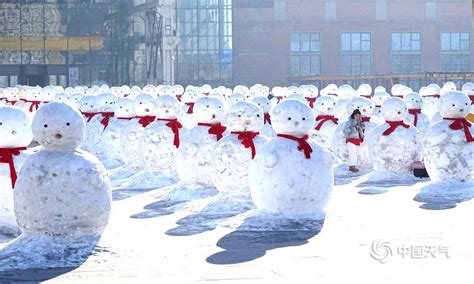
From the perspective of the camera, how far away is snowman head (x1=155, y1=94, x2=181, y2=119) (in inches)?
582

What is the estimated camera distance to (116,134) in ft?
55.8

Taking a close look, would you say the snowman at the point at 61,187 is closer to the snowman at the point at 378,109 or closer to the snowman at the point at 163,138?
the snowman at the point at 163,138

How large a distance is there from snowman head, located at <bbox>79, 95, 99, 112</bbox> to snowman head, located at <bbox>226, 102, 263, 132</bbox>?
21.5 feet

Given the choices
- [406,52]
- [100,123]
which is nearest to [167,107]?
[100,123]

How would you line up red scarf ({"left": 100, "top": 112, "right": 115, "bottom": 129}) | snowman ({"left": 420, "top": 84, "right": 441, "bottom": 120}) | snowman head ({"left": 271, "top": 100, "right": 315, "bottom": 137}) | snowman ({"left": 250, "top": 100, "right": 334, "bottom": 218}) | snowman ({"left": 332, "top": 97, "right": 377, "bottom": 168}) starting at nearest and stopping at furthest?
snowman ({"left": 250, "top": 100, "right": 334, "bottom": 218}), snowman head ({"left": 271, "top": 100, "right": 315, "bottom": 137}), snowman ({"left": 332, "top": 97, "right": 377, "bottom": 168}), red scarf ({"left": 100, "top": 112, "right": 115, "bottom": 129}), snowman ({"left": 420, "top": 84, "right": 441, "bottom": 120})

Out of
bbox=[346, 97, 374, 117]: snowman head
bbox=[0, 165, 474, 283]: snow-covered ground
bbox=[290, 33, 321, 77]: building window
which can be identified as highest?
bbox=[290, 33, 321, 77]: building window

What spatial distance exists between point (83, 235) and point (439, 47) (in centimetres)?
5118

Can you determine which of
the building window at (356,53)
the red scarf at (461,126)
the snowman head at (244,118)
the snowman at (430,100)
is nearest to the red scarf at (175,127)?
the snowman head at (244,118)

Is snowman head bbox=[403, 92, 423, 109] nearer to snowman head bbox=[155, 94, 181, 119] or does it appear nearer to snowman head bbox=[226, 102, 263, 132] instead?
snowman head bbox=[155, 94, 181, 119]

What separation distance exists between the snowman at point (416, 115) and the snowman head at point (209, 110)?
5.15 metres

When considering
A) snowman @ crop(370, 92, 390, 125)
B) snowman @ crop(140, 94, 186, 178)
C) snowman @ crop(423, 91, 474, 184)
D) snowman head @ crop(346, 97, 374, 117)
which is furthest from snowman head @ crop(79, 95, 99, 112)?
snowman @ crop(423, 91, 474, 184)

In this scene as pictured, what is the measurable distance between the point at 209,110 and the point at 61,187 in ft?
15.5

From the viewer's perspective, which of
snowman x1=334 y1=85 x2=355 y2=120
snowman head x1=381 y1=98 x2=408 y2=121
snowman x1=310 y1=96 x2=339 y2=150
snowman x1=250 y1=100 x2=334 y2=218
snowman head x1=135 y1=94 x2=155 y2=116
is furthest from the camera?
snowman x1=334 y1=85 x2=355 y2=120

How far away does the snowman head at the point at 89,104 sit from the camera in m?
17.9
